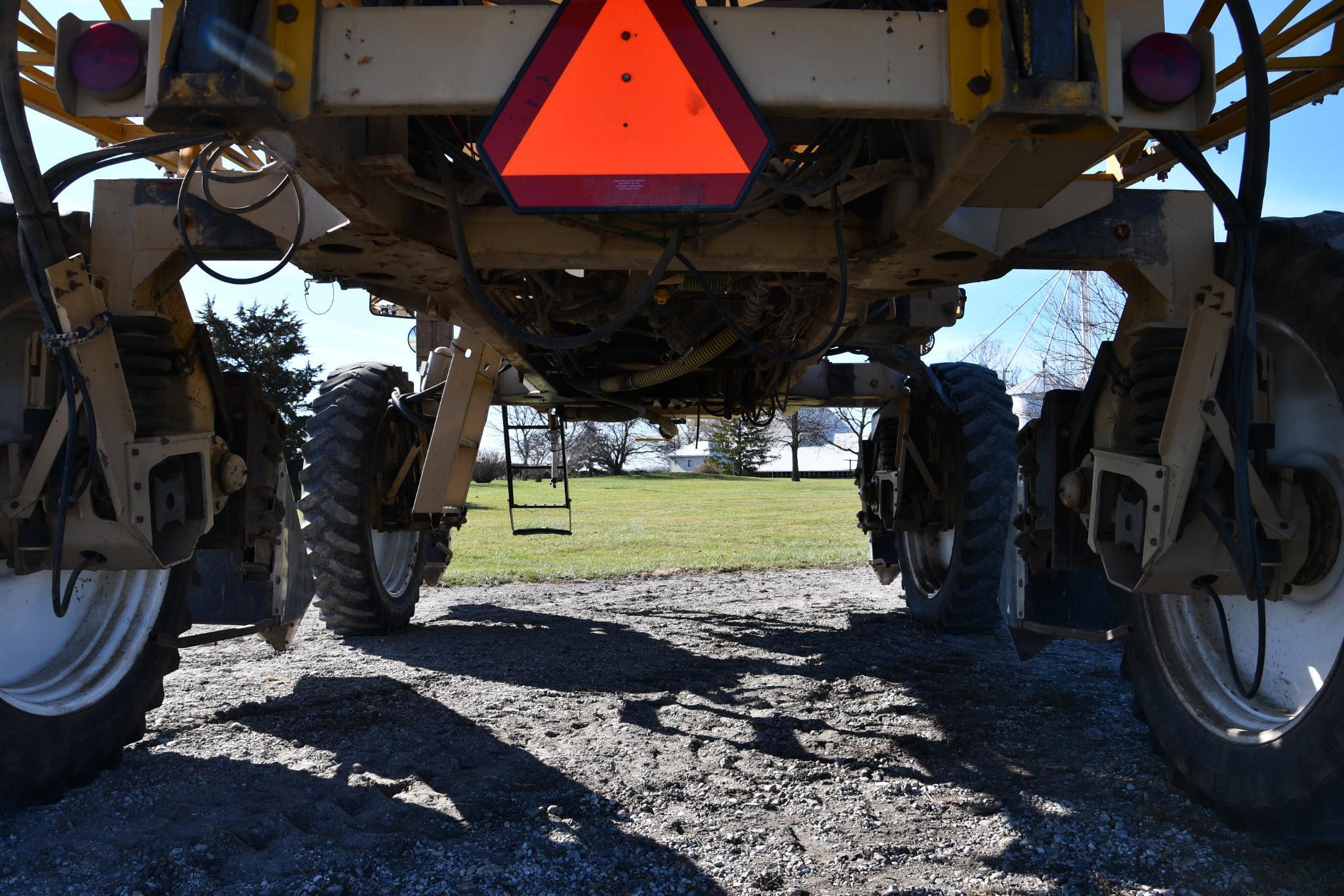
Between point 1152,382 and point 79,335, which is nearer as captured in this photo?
point 79,335

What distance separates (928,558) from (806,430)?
4523cm

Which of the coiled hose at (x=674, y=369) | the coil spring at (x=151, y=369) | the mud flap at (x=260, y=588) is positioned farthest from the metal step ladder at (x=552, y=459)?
the coil spring at (x=151, y=369)

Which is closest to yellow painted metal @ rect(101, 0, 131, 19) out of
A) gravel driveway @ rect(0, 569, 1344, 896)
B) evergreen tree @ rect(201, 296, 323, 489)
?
gravel driveway @ rect(0, 569, 1344, 896)

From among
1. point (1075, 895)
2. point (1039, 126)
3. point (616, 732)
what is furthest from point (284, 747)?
point (1039, 126)

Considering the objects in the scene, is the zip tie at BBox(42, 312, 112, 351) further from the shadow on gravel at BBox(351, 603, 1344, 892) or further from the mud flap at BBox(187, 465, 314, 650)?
the shadow on gravel at BBox(351, 603, 1344, 892)

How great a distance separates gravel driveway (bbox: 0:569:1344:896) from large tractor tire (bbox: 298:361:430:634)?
1.73ft

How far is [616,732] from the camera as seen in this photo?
10.4 feet

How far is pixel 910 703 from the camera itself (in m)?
3.56

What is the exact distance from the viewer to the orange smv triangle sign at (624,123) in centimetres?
185

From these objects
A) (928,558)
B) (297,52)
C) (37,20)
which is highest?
(37,20)

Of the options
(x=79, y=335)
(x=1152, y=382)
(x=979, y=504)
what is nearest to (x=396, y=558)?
(x=979, y=504)

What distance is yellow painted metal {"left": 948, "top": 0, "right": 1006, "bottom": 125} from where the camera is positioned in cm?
176

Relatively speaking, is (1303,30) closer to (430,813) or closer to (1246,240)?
(1246,240)

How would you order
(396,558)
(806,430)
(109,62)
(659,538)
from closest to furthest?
1. (109,62)
2. (396,558)
3. (659,538)
4. (806,430)
